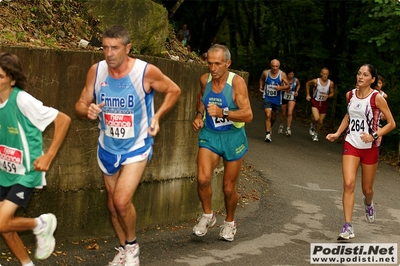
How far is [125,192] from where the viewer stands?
6.59m

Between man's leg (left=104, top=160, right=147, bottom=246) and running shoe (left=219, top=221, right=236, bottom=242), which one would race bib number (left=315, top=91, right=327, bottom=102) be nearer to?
running shoe (left=219, top=221, right=236, bottom=242)

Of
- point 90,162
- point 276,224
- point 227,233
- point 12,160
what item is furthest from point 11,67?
point 276,224

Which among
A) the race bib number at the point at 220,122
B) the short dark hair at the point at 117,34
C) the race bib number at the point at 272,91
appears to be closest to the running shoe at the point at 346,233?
the race bib number at the point at 220,122

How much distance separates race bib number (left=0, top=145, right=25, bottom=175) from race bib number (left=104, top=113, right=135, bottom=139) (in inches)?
40.1

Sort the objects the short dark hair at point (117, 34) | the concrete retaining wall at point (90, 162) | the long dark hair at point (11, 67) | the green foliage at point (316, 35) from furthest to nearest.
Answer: the green foliage at point (316, 35)
the concrete retaining wall at point (90, 162)
the short dark hair at point (117, 34)
the long dark hair at point (11, 67)

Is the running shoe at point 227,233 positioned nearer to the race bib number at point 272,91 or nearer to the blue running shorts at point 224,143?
the blue running shorts at point 224,143

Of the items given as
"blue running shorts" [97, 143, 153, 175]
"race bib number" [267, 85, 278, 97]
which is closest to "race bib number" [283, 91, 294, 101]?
"race bib number" [267, 85, 278, 97]

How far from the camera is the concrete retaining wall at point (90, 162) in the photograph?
24.3 feet

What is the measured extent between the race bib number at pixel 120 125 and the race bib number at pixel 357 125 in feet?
10.8

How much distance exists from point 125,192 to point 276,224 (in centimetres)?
356

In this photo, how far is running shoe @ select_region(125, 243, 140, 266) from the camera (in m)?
6.70

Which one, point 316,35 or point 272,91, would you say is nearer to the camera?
point 272,91

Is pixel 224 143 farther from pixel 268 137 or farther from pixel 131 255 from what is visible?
pixel 268 137

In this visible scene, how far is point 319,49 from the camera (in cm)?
2500
